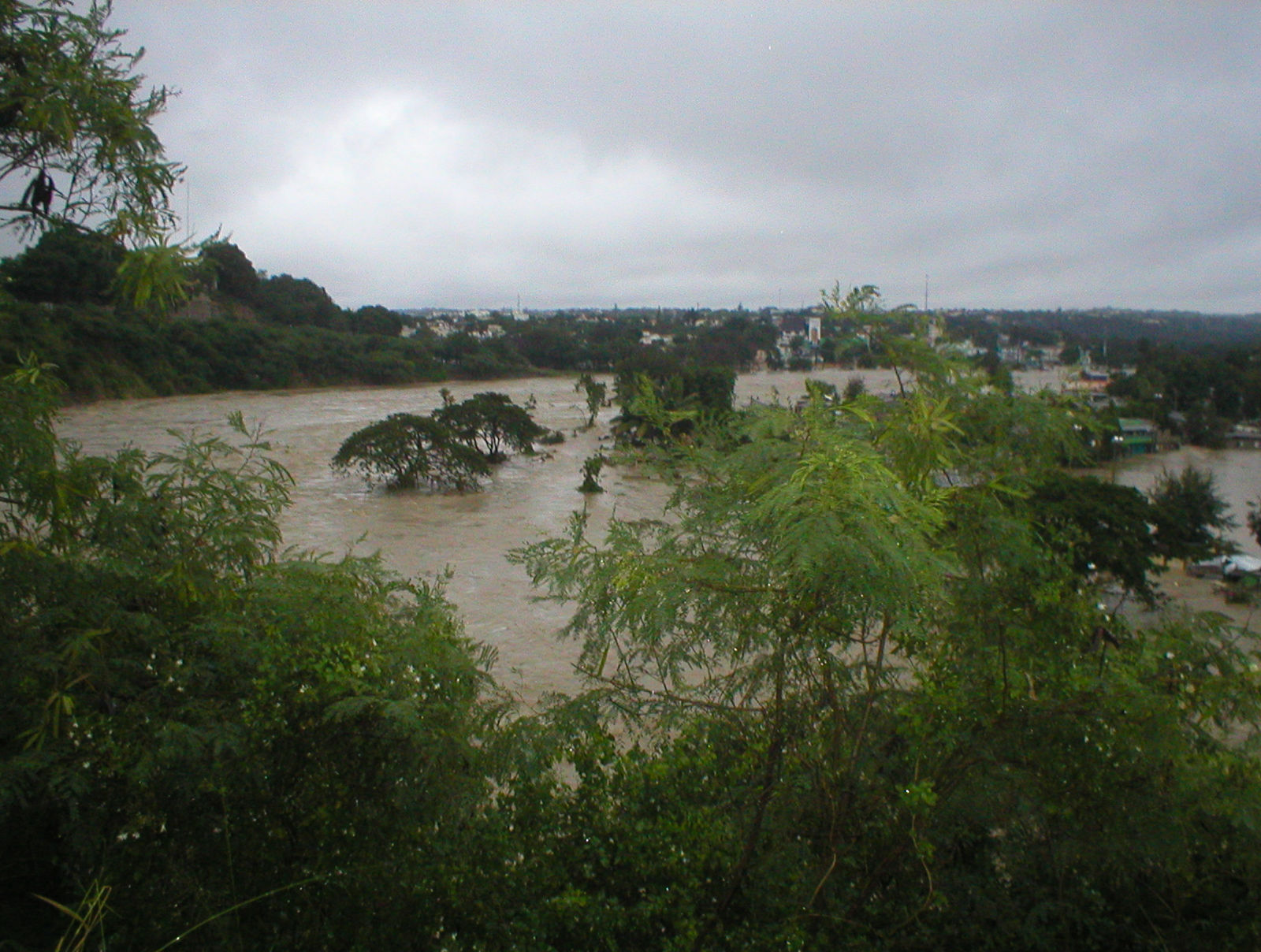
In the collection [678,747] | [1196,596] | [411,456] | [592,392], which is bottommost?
[1196,596]

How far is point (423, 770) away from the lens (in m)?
2.86

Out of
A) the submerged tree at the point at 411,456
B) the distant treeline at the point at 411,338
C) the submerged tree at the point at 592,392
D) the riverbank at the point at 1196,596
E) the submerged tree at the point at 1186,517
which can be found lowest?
the riverbank at the point at 1196,596

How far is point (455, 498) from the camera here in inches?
637

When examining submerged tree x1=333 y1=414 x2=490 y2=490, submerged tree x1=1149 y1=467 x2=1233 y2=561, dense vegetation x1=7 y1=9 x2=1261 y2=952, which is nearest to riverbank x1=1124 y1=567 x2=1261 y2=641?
submerged tree x1=1149 y1=467 x2=1233 y2=561

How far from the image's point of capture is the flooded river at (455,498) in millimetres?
8805

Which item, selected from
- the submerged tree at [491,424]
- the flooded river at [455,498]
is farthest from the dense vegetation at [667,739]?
the submerged tree at [491,424]

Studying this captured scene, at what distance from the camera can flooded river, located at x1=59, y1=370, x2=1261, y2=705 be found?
880 cm

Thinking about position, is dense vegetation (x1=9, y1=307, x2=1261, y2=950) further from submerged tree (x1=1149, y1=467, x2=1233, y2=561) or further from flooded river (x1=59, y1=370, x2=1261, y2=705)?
submerged tree (x1=1149, y1=467, x2=1233, y2=561)

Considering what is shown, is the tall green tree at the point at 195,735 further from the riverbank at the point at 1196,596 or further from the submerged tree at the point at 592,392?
the submerged tree at the point at 592,392

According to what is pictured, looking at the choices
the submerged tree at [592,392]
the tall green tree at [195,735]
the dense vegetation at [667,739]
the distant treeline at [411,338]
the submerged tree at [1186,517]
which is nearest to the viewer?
the dense vegetation at [667,739]

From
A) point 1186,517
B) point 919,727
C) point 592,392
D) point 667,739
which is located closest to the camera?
point 919,727

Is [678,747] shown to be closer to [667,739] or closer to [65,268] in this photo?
[667,739]

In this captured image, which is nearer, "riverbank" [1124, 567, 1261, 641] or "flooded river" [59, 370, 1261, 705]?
"flooded river" [59, 370, 1261, 705]

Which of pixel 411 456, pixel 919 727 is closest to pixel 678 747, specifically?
pixel 919 727
